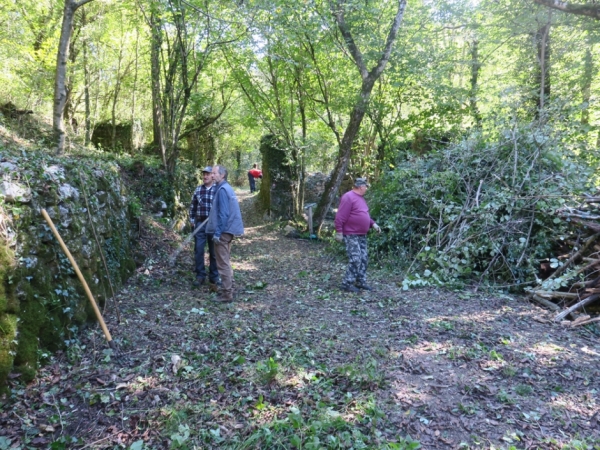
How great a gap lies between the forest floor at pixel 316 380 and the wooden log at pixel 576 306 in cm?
23

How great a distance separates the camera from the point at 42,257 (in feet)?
12.3

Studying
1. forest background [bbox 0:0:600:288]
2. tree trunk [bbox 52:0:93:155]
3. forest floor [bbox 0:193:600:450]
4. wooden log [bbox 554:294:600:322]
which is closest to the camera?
forest floor [bbox 0:193:600:450]

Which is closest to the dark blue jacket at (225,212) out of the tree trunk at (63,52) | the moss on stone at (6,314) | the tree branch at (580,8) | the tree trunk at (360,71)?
the moss on stone at (6,314)

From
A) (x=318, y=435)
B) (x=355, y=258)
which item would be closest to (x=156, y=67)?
(x=355, y=258)

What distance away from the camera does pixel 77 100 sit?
13.8 meters

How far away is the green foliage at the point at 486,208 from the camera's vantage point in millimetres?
6676

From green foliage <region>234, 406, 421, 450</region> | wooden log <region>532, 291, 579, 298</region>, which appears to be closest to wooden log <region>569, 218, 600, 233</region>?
wooden log <region>532, 291, 579, 298</region>

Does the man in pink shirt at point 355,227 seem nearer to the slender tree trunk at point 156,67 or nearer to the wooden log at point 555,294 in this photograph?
the wooden log at point 555,294

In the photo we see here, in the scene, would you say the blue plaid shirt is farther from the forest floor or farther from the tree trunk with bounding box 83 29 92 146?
the tree trunk with bounding box 83 29 92 146

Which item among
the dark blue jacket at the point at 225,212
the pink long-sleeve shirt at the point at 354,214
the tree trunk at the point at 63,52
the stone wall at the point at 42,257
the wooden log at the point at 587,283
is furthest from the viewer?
the pink long-sleeve shirt at the point at 354,214

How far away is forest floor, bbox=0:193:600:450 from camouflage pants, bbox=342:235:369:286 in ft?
3.26

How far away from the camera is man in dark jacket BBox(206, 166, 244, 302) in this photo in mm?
5723

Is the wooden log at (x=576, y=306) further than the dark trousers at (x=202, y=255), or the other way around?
the dark trousers at (x=202, y=255)

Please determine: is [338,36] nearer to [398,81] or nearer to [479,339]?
[398,81]
